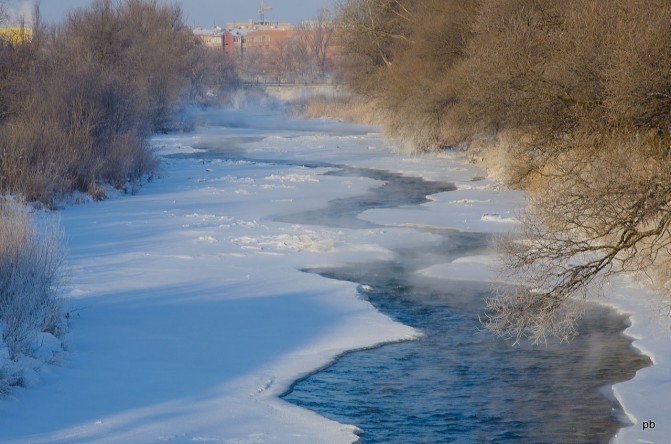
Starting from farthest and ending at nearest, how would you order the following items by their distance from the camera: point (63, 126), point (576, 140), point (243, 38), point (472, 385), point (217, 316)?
point (243, 38) < point (63, 126) < point (576, 140) < point (217, 316) < point (472, 385)

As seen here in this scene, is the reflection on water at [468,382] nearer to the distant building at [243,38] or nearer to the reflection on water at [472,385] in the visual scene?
the reflection on water at [472,385]

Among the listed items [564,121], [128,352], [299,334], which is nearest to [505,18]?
[564,121]

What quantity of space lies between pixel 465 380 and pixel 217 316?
11.5ft

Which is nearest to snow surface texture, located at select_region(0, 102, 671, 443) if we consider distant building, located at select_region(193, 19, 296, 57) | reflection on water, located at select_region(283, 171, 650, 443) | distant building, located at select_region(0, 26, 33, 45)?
reflection on water, located at select_region(283, 171, 650, 443)

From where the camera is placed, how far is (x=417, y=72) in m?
33.2

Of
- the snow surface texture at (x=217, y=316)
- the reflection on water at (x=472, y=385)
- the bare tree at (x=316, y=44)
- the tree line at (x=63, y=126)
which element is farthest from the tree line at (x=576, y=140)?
the bare tree at (x=316, y=44)

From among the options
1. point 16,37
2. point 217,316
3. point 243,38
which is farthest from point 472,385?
point 243,38

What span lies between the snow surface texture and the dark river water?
260 mm

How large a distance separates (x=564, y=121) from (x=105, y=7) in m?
37.6

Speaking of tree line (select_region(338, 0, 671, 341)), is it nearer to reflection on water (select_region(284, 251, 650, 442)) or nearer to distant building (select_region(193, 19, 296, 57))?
reflection on water (select_region(284, 251, 650, 442))

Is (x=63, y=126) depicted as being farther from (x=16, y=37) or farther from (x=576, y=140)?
(x=576, y=140)

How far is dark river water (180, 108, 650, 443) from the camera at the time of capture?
833 centimetres

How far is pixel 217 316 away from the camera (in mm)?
11812

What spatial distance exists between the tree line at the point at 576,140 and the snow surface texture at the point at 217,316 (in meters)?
1.18
